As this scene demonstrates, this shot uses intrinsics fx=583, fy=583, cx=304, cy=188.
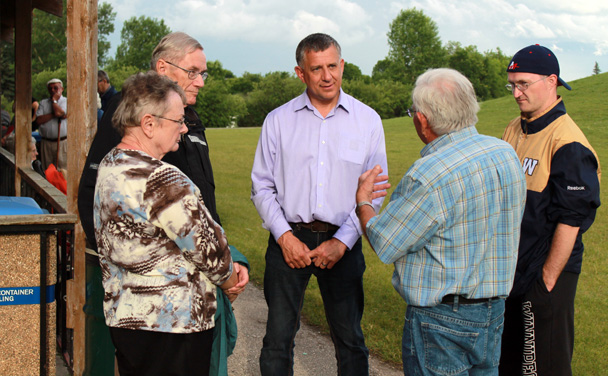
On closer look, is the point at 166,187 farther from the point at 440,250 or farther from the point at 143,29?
the point at 143,29

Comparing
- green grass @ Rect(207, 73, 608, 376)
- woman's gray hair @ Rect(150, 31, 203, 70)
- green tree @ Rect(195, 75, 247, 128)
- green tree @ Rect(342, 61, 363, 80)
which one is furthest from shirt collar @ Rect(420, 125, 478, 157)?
green tree @ Rect(342, 61, 363, 80)

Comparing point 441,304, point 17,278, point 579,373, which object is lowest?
point 579,373

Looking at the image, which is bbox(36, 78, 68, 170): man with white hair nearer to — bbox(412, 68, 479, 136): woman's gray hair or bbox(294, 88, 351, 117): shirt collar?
bbox(294, 88, 351, 117): shirt collar

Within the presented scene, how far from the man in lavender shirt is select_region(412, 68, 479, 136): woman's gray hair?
104cm

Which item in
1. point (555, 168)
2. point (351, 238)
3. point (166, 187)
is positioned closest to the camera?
point (166, 187)

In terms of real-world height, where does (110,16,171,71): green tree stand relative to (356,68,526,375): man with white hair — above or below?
above

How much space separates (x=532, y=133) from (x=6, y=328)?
11.4 ft

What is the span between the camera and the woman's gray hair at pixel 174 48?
3.33 m

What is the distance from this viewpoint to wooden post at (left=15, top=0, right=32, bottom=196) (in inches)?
258

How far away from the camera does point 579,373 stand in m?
4.73

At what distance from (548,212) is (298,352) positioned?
2731 millimetres

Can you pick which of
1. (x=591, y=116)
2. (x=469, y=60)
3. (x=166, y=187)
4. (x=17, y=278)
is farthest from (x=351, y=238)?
(x=469, y=60)

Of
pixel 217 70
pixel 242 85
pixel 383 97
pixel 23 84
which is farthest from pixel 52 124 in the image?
pixel 217 70

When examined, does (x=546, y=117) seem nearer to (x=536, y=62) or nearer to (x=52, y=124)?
(x=536, y=62)
